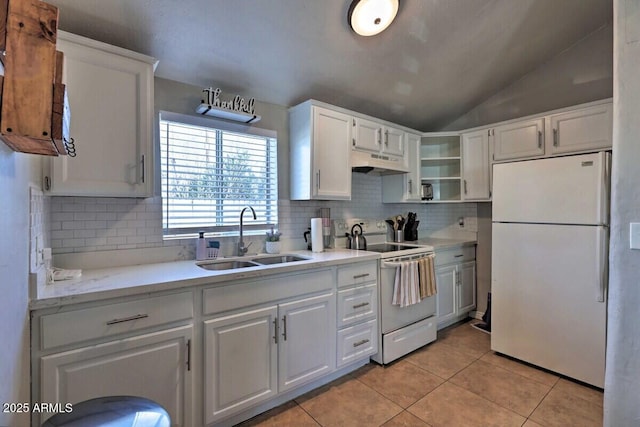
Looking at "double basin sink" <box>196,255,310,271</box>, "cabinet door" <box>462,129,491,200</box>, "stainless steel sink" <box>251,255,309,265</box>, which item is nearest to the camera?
"double basin sink" <box>196,255,310,271</box>

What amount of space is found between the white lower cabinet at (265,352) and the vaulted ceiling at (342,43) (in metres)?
1.70

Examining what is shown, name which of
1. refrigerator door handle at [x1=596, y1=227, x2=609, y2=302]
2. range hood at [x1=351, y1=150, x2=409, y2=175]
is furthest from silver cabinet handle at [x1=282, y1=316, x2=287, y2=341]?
refrigerator door handle at [x1=596, y1=227, x2=609, y2=302]

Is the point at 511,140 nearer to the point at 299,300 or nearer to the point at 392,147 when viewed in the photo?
the point at 392,147

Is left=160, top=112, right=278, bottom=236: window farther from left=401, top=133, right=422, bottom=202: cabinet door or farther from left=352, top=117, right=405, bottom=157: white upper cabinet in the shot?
left=401, top=133, right=422, bottom=202: cabinet door

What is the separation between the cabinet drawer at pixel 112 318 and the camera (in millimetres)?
1303

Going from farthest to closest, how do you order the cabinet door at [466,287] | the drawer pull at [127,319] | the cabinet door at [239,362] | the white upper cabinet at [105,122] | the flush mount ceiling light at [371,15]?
the cabinet door at [466,287] < the flush mount ceiling light at [371,15] < the cabinet door at [239,362] < the white upper cabinet at [105,122] < the drawer pull at [127,319]

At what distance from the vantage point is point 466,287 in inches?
140

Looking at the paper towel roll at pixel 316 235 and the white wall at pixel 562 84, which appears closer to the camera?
the paper towel roll at pixel 316 235

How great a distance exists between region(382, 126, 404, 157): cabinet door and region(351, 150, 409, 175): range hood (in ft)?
0.20

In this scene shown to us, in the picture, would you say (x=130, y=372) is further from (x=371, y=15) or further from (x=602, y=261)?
(x=602, y=261)

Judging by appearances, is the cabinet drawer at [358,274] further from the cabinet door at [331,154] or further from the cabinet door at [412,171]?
the cabinet door at [412,171]

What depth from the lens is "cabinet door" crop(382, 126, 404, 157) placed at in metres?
3.13

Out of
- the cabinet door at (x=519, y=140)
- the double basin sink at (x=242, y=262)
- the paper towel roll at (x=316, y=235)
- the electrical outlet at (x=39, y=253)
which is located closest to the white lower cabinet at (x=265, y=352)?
the double basin sink at (x=242, y=262)

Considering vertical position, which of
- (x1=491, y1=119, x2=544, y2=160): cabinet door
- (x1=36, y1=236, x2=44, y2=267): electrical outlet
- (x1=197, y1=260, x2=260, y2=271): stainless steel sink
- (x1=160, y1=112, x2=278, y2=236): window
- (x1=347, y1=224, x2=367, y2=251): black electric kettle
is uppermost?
(x1=491, y1=119, x2=544, y2=160): cabinet door
